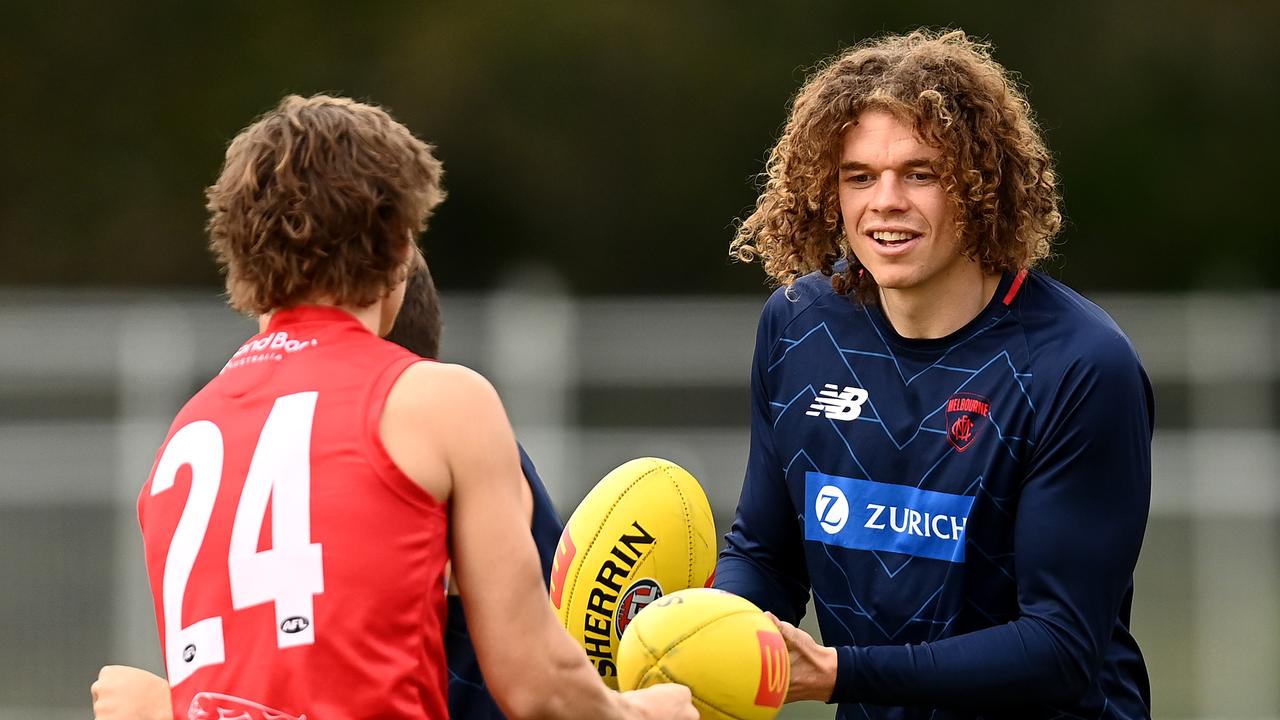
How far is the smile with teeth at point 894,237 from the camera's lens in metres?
3.56

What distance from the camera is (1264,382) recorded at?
9719 mm

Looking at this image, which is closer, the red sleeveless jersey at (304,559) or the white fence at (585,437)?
the red sleeveless jersey at (304,559)

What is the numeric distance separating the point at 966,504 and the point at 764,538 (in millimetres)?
563

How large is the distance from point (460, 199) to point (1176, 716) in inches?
283

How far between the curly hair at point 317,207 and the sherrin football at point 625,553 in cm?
99

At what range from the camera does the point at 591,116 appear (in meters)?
14.7

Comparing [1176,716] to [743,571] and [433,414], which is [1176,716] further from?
[433,414]

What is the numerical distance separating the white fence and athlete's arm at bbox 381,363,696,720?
20.1ft

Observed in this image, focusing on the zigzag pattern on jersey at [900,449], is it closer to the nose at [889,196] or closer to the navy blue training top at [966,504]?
the navy blue training top at [966,504]

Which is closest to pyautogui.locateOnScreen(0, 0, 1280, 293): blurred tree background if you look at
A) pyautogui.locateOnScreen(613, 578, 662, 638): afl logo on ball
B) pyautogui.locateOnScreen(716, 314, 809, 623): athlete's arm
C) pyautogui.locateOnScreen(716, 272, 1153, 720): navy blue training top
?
pyautogui.locateOnScreen(716, 314, 809, 623): athlete's arm

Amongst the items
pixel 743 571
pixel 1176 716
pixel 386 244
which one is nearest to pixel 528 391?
pixel 1176 716

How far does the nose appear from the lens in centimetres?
354

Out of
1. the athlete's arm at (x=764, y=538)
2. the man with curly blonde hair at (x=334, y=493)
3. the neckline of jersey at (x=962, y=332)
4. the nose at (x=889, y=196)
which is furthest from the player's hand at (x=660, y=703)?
the nose at (x=889, y=196)

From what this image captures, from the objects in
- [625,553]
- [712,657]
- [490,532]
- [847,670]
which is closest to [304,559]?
[490,532]
